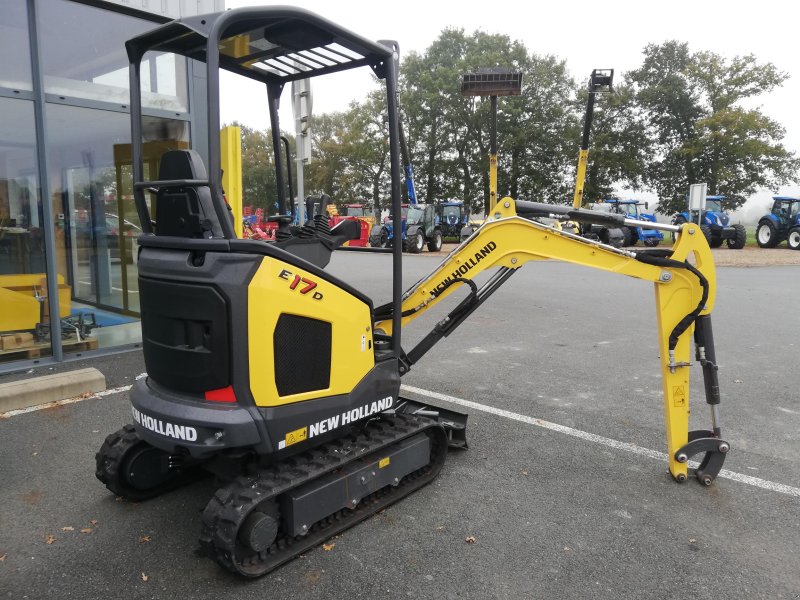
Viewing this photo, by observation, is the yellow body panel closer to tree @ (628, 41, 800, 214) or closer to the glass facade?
the glass facade

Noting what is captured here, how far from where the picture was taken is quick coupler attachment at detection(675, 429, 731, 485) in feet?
12.8

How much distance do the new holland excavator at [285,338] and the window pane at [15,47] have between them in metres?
4.10

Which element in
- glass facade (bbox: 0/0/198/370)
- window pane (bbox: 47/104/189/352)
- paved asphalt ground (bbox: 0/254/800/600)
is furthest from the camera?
window pane (bbox: 47/104/189/352)

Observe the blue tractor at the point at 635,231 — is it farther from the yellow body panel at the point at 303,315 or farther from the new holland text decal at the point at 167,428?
the new holland text decal at the point at 167,428

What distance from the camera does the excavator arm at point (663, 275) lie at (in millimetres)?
3789

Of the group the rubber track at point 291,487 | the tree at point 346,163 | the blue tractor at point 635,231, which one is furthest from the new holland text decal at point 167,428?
the tree at point 346,163

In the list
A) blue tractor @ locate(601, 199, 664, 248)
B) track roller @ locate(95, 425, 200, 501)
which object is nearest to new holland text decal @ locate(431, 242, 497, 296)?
track roller @ locate(95, 425, 200, 501)

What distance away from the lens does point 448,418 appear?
180 inches

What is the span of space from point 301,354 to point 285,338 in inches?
5.9

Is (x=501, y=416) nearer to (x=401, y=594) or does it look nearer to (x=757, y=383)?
(x=401, y=594)

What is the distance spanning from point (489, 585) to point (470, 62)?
45676 mm

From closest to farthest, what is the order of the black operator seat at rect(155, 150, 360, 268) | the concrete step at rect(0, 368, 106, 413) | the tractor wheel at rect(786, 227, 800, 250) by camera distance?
the black operator seat at rect(155, 150, 360, 268), the concrete step at rect(0, 368, 106, 413), the tractor wheel at rect(786, 227, 800, 250)

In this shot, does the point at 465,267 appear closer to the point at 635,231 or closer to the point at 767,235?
the point at 635,231

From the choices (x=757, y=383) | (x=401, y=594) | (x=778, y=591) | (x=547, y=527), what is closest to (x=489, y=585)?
(x=401, y=594)
